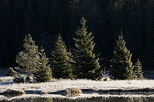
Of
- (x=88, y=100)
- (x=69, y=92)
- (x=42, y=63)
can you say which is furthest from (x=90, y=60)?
(x=88, y=100)

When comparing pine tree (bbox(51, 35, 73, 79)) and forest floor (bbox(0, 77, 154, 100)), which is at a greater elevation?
pine tree (bbox(51, 35, 73, 79))

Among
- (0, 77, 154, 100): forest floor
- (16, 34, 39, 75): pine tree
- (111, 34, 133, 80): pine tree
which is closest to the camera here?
(0, 77, 154, 100): forest floor

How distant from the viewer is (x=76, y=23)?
107 m

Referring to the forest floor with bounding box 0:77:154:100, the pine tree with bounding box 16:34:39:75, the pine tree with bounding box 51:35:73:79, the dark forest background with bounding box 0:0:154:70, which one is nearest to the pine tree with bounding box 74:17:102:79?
the pine tree with bounding box 51:35:73:79

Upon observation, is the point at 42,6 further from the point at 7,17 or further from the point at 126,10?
the point at 126,10

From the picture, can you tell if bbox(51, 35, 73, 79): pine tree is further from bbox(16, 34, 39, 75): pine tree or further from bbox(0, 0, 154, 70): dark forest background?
bbox(0, 0, 154, 70): dark forest background

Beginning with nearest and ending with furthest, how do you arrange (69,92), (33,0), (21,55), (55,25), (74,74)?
(69,92) < (74,74) < (21,55) < (55,25) < (33,0)

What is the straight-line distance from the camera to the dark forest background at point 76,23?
320ft

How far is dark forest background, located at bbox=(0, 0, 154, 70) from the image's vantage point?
97.4 metres

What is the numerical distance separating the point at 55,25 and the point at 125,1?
21869 millimetres

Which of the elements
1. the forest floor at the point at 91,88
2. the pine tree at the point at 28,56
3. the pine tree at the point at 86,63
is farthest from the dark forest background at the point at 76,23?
the forest floor at the point at 91,88

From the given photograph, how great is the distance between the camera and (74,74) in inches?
1736

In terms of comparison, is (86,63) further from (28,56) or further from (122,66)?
(28,56)

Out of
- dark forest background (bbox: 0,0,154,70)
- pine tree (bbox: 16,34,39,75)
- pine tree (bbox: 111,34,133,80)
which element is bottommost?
pine tree (bbox: 111,34,133,80)
